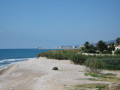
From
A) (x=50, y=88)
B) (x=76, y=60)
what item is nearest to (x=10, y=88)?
(x=50, y=88)

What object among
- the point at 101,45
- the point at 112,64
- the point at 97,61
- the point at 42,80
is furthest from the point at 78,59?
the point at 101,45

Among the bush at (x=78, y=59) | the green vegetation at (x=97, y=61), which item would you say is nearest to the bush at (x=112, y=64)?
the green vegetation at (x=97, y=61)

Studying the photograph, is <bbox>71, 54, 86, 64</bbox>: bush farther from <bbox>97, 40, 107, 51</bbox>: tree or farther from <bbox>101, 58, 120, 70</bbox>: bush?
<bbox>97, 40, 107, 51</bbox>: tree

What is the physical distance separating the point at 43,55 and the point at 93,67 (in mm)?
30257

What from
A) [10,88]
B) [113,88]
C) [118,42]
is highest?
[118,42]

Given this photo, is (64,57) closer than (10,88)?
No

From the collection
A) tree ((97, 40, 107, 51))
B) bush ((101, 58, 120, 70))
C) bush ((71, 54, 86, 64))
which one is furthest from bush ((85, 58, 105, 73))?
tree ((97, 40, 107, 51))

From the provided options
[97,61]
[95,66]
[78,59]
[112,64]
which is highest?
[97,61]

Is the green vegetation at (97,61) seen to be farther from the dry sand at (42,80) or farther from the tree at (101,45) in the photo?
the tree at (101,45)

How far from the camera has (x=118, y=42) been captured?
78.1 metres

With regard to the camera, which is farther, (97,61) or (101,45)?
(101,45)

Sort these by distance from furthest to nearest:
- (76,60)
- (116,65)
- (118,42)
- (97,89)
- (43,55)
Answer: (118,42)
(43,55)
(76,60)
(116,65)
(97,89)

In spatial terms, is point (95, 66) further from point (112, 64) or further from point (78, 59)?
point (78, 59)

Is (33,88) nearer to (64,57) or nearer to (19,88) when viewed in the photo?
(19,88)
